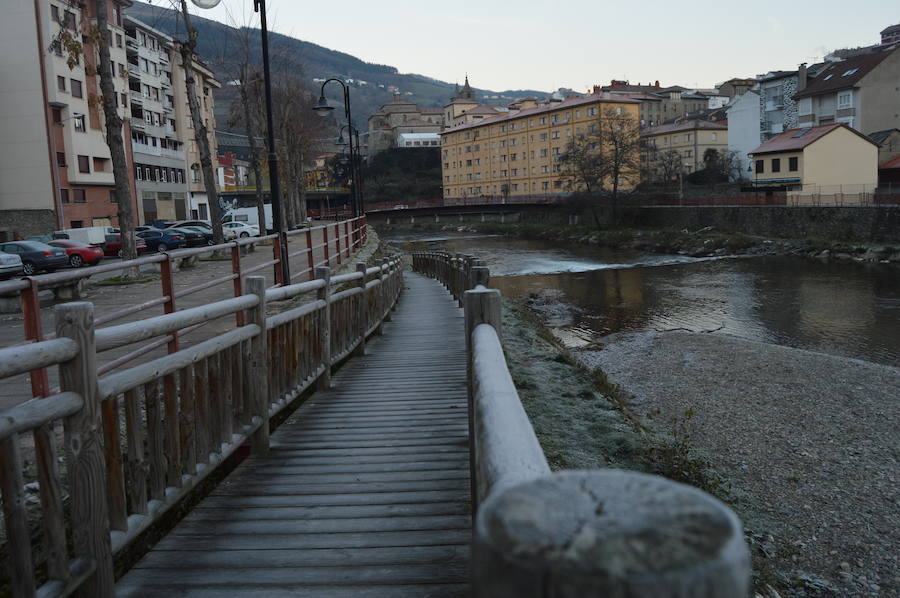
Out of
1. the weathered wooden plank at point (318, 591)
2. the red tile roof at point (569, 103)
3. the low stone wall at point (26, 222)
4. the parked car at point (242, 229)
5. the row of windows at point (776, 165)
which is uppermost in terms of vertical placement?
the red tile roof at point (569, 103)

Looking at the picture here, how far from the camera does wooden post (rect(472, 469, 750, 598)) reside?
828 mm

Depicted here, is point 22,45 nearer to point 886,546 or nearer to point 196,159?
point 196,159

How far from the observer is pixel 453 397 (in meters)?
7.73

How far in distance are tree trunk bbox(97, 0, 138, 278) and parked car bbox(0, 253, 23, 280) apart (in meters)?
5.18

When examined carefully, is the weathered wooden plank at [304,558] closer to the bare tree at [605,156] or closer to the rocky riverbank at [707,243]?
the rocky riverbank at [707,243]

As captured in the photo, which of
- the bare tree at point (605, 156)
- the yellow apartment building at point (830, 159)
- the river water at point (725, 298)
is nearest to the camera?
the river water at point (725, 298)

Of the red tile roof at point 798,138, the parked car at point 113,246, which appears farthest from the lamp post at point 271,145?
the red tile roof at point 798,138

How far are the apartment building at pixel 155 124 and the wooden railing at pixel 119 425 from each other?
55.9 meters

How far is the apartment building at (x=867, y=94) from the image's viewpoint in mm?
56062

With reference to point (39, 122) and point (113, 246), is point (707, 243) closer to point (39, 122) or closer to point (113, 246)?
point (113, 246)

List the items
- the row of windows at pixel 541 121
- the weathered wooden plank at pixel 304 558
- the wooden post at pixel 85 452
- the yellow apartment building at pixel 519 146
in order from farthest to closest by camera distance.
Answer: the yellow apartment building at pixel 519 146 → the row of windows at pixel 541 121 → the weathered wooden plank at pixel 304 558 → the wooden post at pixel 85 452

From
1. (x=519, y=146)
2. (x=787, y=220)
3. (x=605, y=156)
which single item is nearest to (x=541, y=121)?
(x=519, y=146)

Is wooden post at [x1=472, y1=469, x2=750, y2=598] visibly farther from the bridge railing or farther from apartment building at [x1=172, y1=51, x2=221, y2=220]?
apartment building at [x1=172, y1=51, x2=221, y2=220]

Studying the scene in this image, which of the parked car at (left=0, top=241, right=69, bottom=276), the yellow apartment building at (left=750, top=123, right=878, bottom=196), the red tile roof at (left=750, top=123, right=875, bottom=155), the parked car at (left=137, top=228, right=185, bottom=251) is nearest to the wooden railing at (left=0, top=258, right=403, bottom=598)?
the parked car at (left=0, top=241, right=69, bottom=276)
